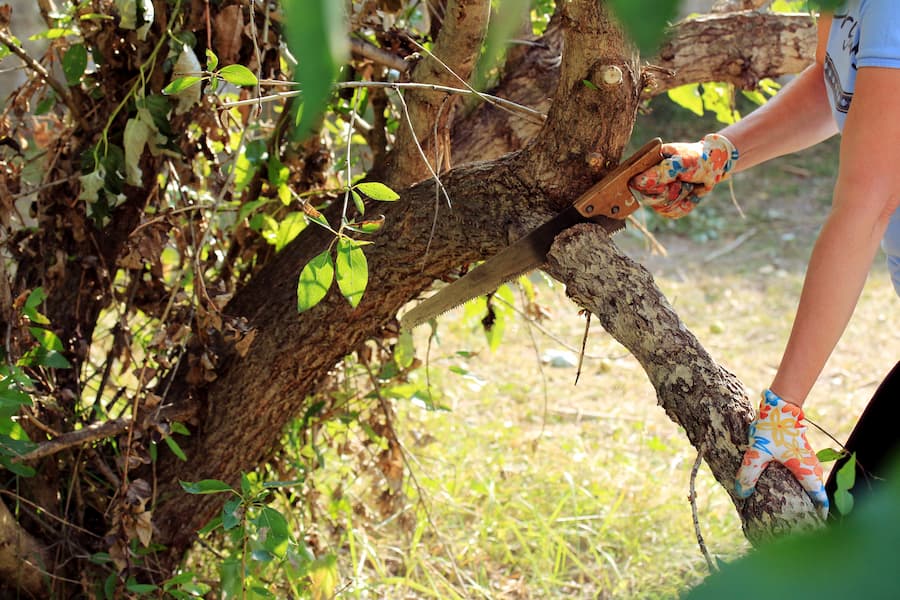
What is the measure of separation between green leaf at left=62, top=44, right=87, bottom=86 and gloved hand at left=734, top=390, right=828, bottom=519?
143cm

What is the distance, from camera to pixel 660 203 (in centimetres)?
156

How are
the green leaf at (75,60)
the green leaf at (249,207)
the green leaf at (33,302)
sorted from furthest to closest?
the green leaf at (249,207), the green leaf at (75,60), the green leaf at (33,302)

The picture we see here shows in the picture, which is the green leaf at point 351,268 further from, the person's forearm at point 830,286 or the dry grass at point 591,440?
the dry grass at point 591,440

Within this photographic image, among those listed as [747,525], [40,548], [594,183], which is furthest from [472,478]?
[747,525]

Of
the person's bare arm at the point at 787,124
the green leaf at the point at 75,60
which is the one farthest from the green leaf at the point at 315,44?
the green leaf at the point at 75,60

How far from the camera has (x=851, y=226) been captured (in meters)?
1.18

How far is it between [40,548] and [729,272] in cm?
399

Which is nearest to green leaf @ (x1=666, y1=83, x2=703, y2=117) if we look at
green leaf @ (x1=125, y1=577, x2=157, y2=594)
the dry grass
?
the dry grass

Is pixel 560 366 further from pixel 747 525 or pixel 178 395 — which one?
pixel 747 525

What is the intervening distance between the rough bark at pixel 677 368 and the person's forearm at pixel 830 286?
0.08 m

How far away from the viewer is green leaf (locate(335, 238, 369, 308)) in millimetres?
1298

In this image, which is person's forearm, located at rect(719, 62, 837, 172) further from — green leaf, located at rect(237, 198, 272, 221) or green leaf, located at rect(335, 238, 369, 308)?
green leaf, located at rect(237, 198, 272, 221)

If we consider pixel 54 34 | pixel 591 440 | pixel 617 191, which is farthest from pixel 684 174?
pixel 591 440

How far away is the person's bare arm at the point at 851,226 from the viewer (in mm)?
1151
